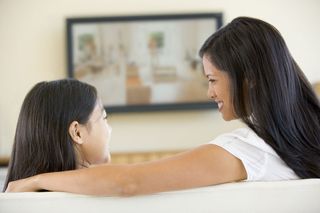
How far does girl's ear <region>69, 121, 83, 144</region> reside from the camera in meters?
1.27

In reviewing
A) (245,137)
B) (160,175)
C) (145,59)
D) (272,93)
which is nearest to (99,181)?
(160,175)

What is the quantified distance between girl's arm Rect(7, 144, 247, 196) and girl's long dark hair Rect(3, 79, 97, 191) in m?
0.27

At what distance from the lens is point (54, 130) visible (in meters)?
1.25

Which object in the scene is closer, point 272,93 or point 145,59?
point 272,93

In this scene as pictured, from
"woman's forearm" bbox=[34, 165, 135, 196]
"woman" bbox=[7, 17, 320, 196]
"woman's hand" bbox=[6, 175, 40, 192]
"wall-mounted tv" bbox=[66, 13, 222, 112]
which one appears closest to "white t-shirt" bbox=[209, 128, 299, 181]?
"woman" bbox=[7, 17, 320, 196]

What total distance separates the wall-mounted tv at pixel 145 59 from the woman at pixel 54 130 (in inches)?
72.8

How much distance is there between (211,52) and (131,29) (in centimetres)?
209

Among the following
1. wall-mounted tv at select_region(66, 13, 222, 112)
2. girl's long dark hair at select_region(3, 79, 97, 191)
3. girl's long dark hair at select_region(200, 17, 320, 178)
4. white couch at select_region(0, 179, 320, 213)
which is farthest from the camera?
wall-mounted tv at select_region(66, 13, 222, 112)

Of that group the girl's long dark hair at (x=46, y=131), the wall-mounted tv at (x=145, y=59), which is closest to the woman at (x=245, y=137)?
the girl's long dark hair at (x=46, y=131)

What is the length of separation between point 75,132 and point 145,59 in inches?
78.8

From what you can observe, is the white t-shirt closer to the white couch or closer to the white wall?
the white couch

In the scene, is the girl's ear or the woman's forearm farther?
the girl's ear

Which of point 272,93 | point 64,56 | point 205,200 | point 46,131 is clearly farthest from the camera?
point 64,56

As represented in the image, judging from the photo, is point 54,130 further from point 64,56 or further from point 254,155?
point 64,56
